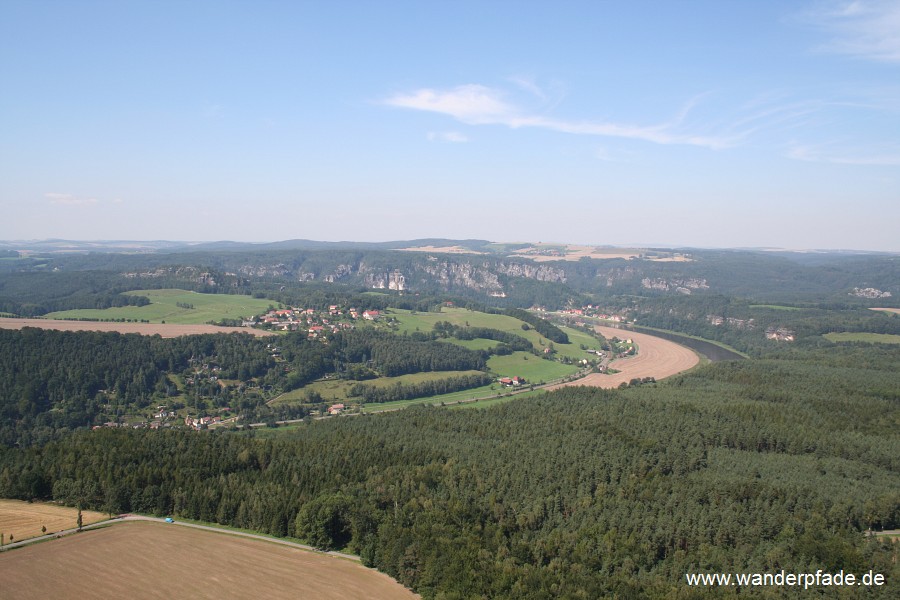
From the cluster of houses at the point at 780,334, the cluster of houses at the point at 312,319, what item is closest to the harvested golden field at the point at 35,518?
the cluster of houses at the point at 312,319

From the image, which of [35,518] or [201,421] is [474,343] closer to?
[201,421]

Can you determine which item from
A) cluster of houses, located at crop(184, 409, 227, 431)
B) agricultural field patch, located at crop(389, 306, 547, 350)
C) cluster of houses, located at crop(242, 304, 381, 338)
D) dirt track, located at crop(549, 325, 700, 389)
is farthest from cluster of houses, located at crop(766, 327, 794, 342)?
cluster of houses, located at crop(184, 409, 227, 431)

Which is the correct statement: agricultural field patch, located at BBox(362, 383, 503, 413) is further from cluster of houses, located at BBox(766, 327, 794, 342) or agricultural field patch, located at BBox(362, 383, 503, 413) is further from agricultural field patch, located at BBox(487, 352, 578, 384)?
cluster of houses, located at BBox(766, 327, 794, 342)

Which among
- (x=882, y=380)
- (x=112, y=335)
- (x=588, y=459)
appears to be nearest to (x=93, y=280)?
(x=112, y=335)

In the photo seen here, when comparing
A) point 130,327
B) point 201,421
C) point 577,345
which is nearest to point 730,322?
point 577,345

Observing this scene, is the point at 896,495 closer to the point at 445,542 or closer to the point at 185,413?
the point at 445,542
